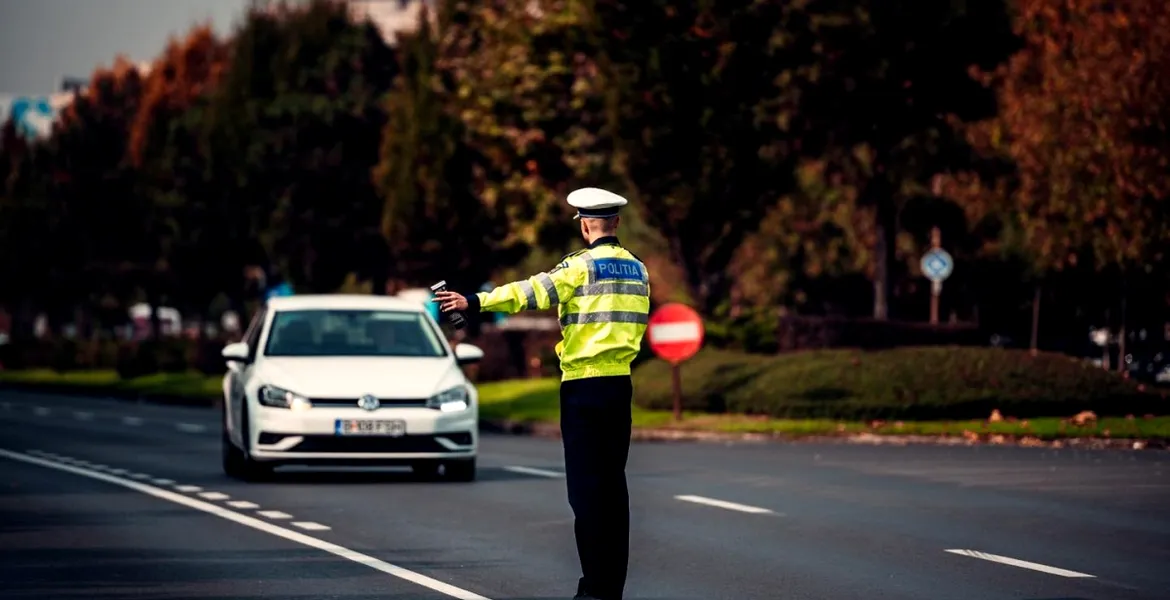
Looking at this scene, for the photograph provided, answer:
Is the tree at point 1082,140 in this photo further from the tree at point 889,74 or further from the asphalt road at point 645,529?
the asphalt road at point 645,529

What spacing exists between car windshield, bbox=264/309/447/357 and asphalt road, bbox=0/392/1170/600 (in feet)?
3.66

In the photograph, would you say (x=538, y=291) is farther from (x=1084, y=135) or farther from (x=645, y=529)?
(x=1084, y=135)

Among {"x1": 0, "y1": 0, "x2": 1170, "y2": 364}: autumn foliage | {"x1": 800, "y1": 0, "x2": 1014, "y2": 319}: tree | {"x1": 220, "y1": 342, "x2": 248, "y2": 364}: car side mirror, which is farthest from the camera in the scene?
{"x1": 800, "y1": 0, "x2": 1014, "y2": 319}: tree

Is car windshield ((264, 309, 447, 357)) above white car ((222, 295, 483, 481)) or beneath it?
above

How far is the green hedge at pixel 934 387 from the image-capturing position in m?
27.9

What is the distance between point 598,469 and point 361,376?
32.1 feet

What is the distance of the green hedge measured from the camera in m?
27.9

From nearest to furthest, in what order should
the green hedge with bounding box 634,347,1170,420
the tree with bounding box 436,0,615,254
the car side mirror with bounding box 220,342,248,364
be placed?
the car side mirror with bounding box 220,342,248,364, the green hedge with bounding box 634,347,1170,420, the tree with bounding box 436,0,615,254

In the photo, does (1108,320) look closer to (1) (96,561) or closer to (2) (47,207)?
(1) (96,561)

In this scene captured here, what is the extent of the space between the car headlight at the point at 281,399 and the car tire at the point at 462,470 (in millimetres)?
1389

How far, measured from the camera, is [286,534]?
15.0 meters

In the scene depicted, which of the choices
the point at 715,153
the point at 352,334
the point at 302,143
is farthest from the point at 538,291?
the point at 302,143

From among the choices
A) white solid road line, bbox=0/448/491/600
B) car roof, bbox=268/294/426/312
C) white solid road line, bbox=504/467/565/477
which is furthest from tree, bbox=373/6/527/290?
car roof, bbox=268/294/426/312

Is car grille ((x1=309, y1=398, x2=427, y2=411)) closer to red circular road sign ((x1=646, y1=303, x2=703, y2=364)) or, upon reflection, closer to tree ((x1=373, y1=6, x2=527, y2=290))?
red circular road sign ((x1=646, y1=303, x2=703, y2=364))
